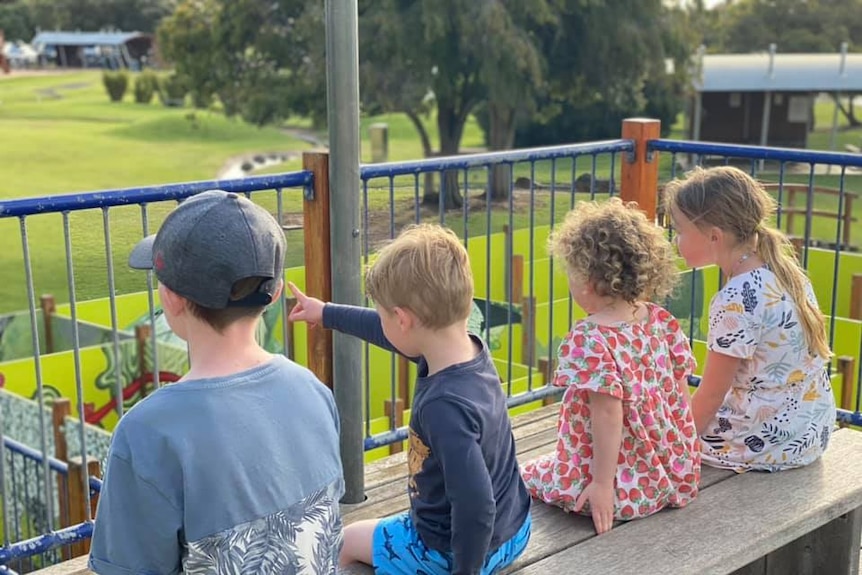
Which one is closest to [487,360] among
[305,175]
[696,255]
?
[696,255]

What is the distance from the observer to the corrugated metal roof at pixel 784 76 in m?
28.3

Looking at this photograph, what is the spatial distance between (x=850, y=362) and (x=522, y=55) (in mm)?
16255

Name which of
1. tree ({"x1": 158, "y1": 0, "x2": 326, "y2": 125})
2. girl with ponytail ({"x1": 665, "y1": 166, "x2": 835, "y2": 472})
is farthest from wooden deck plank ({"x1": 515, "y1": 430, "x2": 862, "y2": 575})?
tree ({"x1": 158, "y1": 0, "x2": 326, "y2": 125})

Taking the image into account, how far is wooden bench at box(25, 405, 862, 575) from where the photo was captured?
261 centimetres

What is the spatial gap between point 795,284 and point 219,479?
196cm

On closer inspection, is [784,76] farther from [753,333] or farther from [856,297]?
[753,333]

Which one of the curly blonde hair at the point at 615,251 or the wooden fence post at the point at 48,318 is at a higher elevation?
the curly blonde hair at the point at 615,251

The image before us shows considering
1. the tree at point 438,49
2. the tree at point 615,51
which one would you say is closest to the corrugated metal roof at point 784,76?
the tree at point 615,51

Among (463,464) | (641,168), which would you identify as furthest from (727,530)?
(641,168)

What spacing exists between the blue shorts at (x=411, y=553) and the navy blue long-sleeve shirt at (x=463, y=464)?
3cm

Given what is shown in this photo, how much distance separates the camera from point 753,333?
9.90 feet

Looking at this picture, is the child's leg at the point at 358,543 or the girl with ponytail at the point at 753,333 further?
the girl with ponytail at the point at 753,333

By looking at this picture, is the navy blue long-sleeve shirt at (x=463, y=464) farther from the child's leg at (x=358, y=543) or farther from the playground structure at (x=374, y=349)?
the playground structure at (x=374, y=349)

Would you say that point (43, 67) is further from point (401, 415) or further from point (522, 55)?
point (401, 415)
